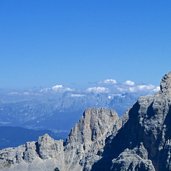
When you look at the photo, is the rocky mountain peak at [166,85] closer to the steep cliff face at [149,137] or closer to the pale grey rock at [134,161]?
the steep cliff face at [149,137]

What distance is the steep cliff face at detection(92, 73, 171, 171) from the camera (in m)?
145

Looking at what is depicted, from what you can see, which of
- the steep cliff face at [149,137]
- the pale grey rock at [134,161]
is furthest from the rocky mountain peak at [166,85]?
the pale grey rock at [134,161]

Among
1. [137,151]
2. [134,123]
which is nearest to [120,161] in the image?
[137,151]

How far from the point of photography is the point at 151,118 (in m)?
152

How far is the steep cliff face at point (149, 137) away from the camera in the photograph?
14504 cm

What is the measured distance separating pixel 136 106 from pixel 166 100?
13.2 metres

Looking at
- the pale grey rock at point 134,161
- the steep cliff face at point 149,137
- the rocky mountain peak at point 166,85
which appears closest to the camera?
the pale grey rock at point 134,161

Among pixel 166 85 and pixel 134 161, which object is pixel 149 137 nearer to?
pixel 134 161

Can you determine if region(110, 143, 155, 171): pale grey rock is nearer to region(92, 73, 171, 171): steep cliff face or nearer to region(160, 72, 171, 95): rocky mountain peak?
region(92, 73, 171, 171): steep cliff face

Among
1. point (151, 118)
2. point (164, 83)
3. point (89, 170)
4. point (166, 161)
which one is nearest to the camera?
point (166, 161)

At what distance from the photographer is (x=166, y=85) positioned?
532 feet

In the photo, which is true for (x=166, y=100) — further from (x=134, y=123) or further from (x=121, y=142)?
(x=121, y=142)

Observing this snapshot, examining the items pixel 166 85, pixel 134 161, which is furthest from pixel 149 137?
pixel 166 85

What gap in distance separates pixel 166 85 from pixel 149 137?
18507mm
